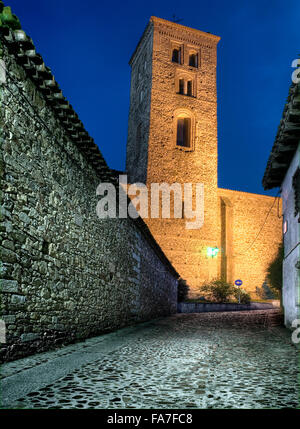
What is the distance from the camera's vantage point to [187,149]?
81.2ft

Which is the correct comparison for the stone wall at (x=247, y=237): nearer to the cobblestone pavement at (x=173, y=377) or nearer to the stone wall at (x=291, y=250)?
the stone wall at (x=291, y=250)

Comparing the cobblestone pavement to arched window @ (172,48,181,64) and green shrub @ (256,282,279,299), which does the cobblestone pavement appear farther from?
arched window @ (172,48,181,64)

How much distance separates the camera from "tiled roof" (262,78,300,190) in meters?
6.03

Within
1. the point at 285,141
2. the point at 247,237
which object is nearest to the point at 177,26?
the point at 247,237

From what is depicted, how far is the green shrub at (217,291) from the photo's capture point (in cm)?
2238

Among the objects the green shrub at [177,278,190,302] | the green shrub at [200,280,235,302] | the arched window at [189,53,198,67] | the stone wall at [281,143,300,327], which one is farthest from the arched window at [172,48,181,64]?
the stone wall at [281,143,300,327]

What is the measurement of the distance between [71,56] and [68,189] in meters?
172

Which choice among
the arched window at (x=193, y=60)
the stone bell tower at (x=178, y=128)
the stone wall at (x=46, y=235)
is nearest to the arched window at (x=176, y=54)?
the stone bell tower at (x=178, y=128)

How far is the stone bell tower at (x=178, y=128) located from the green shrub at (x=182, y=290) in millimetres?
543

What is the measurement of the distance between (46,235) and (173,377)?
238cm

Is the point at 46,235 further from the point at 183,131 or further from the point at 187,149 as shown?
the point at 183,131

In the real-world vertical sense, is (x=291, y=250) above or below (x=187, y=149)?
below
